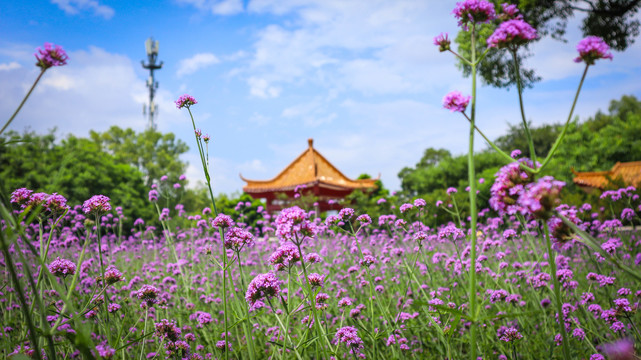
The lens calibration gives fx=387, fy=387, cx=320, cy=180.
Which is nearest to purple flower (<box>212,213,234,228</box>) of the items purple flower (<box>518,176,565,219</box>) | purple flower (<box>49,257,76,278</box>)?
purple flower (<box>49,257,76,278</box>)

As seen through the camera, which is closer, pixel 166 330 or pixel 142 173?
pixel 166 330

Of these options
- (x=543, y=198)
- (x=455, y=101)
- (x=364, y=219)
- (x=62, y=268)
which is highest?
(x=455, y=101)

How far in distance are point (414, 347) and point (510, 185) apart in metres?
2.66

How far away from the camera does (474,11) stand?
1.67 metres

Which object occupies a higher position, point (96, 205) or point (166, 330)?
point (96, 205)

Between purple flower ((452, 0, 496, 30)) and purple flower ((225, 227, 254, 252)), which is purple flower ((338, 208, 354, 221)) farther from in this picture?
purple flower ((452, 0, 496, 30))

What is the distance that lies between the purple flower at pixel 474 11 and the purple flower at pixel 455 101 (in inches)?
15.4

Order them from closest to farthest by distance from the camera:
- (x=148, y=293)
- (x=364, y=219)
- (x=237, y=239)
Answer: (x=237, y=239)
(x=148, y=293)
(x=364, y=219)

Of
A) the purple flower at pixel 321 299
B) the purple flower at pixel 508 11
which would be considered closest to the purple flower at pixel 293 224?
the purple flower at pixel 321 299

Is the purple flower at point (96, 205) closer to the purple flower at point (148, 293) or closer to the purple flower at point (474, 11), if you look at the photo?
the purple flower at point (148, 293)

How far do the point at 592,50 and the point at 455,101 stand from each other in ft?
1.74

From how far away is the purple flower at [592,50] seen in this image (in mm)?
1453

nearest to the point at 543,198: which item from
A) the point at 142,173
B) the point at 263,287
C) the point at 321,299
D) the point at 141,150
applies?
the point at 263,287

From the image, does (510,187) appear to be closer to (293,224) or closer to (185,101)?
(293,224)
